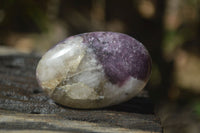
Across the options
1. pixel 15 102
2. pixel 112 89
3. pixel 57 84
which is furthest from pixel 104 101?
pixel 15 102

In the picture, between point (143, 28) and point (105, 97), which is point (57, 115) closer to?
point (105, 97)

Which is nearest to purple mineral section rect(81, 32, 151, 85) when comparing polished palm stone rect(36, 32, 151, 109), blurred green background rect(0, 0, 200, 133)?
polished palm stone rect(36, 32, 151, 109)

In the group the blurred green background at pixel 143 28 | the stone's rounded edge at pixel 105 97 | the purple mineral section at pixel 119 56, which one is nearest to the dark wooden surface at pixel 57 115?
the stone's rounded edge at pixel 105 97

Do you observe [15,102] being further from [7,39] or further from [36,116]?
[7,39]

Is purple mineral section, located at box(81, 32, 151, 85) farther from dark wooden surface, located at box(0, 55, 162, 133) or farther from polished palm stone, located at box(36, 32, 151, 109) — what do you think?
dark wooden surface, located at box(0, 55, 162, 133)

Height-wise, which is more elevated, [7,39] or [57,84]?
[7,39]

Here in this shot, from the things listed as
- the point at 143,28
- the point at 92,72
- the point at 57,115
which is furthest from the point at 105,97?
the point at 143,28
